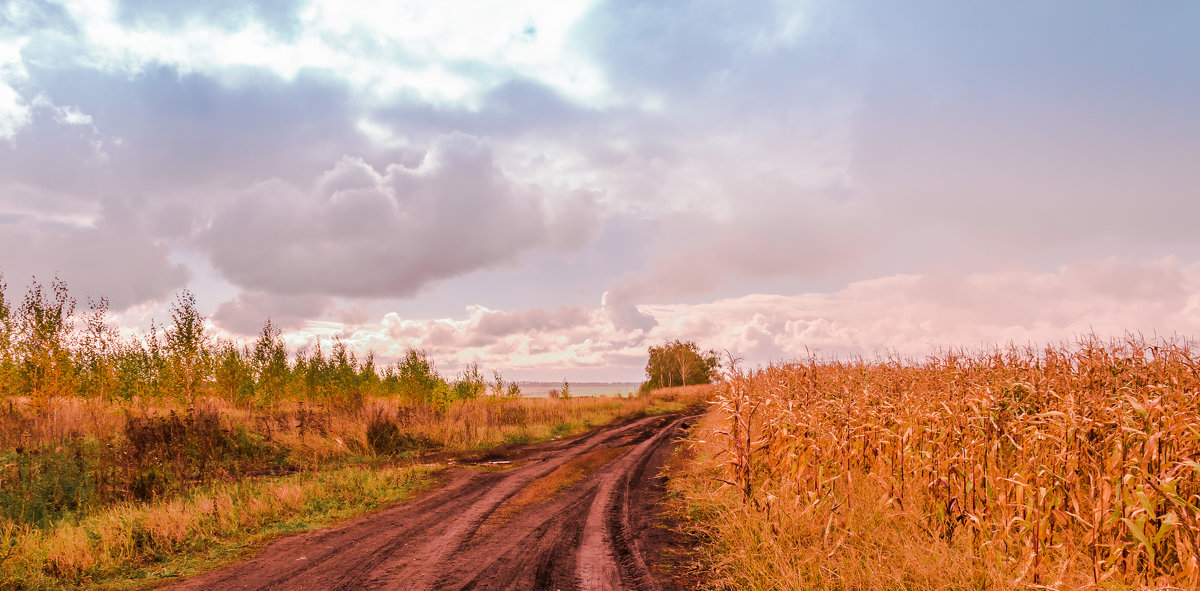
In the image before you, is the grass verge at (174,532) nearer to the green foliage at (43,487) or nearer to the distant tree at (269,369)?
the green foliage at (43,487)

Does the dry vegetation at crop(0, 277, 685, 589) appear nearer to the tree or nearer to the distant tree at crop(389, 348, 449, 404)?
the distant tree at crop(389, 348, 449, 404)

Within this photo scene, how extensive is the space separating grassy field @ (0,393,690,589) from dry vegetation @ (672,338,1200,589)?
23.0 feet

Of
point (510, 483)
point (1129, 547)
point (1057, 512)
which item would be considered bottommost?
point (510, 483)

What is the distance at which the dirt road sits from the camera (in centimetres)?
594

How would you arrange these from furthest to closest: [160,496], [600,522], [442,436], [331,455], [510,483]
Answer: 1. [442,436]
2. [331,455]
3. [510,483]
4. [160,496]
5. [600,522]

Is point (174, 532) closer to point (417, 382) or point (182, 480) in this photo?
point (182, 480)

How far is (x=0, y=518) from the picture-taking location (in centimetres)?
839

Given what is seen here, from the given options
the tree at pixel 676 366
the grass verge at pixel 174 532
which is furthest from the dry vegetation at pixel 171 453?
the tree at pixel 676 366

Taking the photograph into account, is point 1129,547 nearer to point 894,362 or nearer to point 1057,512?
point 1057,512

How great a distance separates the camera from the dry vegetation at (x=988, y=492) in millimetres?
4621

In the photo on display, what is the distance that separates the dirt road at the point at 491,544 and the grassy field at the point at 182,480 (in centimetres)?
100

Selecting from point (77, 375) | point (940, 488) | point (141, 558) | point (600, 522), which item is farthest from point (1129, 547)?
point (77, 375)

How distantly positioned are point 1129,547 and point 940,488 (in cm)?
154

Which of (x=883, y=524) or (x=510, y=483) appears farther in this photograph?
(x=510, y=483)
